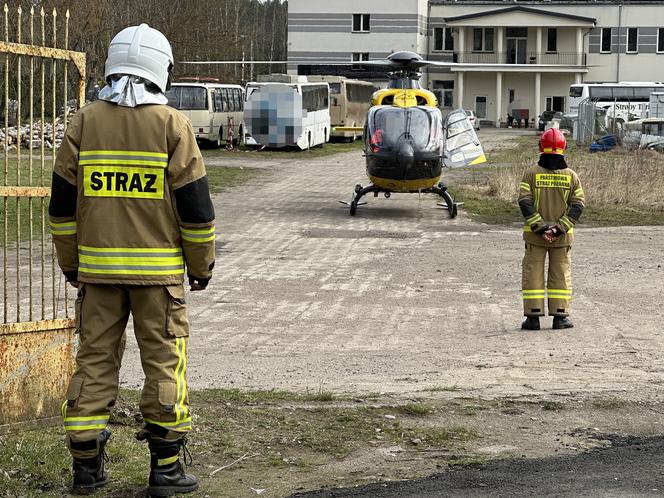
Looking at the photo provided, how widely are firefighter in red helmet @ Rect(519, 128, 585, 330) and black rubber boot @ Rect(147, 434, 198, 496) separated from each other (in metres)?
6.30

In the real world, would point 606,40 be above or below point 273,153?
above

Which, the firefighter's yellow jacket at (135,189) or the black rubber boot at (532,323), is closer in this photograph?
the firefighter's yellow jacket at (135,189)

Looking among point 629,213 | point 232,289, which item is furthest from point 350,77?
point 232,289

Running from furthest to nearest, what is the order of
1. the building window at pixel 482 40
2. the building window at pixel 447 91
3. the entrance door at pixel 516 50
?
1. the building window at pixel 447 91
2. the building window at pixel 482 40
3. the entrance door at pixel 516 50

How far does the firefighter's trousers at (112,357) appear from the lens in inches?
222

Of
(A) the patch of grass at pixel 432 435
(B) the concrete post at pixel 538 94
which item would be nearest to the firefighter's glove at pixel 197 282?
(A) the patch of grass at pixel 432 435

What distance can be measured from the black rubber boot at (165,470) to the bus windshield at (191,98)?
38.0 m

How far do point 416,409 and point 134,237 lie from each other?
2.78 metres

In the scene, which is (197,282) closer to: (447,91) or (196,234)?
(196,234)

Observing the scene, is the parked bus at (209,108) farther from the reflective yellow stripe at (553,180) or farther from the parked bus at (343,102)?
the reflective yellow stripe at (553,180)

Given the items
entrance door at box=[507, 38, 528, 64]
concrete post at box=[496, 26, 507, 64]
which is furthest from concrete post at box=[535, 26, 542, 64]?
concrete post at box=[496, 26, 507, 64]

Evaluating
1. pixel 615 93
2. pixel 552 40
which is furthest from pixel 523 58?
pixel 615 93

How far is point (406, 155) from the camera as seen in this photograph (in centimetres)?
2261

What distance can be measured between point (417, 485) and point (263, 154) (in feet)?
120
